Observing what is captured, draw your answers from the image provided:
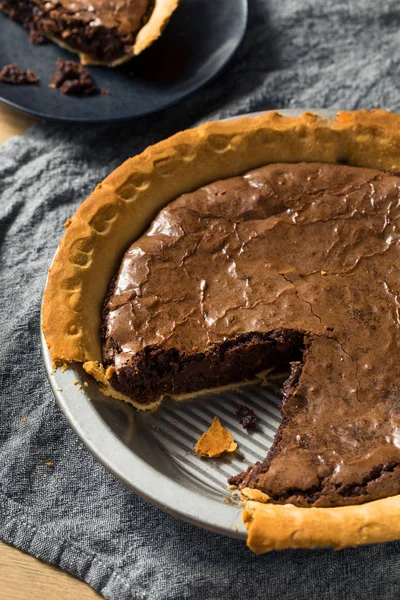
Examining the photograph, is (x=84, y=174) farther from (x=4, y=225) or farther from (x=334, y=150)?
(x=334, y=150)

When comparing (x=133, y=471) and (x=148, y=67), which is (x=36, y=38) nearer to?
(x=148, y=67)

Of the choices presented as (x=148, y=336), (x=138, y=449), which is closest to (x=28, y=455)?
(x=138, y=449)

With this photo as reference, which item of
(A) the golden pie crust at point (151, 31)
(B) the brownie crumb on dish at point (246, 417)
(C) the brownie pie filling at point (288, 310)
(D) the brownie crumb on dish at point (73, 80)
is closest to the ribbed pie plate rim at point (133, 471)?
(C) the brownie pie filling at point (288, 310)

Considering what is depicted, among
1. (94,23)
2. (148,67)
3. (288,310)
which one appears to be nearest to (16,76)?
(94,23)

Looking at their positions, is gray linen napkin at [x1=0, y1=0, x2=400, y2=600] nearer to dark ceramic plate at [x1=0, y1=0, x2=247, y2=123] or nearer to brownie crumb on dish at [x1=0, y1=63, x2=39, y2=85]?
dark ceramic plate at [x1=0, y1=0, x2=247, y2=123]

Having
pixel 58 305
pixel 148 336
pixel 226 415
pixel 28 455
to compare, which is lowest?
pixel 226 415

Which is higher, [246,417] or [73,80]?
[73,80]
